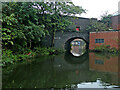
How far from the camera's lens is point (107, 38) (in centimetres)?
1580

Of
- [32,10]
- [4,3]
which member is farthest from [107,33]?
[4,3]

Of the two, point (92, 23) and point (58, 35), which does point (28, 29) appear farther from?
point (92, 23)

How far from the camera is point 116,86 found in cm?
342

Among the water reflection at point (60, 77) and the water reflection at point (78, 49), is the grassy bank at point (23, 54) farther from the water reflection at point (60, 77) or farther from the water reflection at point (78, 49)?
the water reflection at point (78, 49)

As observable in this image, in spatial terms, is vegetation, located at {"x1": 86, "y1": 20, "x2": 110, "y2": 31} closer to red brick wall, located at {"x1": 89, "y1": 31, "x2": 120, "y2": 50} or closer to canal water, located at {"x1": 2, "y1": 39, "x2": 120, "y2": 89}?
red brick wall, located at {"x1": 89, "y1": 31, "x2": 120, "y2": 50}

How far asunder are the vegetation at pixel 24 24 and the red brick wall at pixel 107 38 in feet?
15.8

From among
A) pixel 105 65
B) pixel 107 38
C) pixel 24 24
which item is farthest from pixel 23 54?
pixel 107 38

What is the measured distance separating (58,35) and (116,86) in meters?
13.4

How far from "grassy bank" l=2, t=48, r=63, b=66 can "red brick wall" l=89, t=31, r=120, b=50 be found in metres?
6.14

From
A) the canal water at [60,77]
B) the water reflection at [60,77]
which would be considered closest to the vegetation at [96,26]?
the canal water at [60,77]

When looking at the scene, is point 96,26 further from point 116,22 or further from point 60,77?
point 60,77

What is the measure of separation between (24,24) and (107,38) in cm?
1164

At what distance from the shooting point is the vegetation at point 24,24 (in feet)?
24.1

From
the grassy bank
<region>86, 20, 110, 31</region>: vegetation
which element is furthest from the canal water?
<region>86, 20, 110, 31</region>: vegetation
